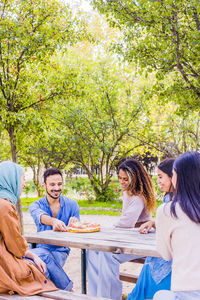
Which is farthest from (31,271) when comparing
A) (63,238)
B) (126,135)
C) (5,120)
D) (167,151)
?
(126,135)

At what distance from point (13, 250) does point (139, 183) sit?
198 centimetres

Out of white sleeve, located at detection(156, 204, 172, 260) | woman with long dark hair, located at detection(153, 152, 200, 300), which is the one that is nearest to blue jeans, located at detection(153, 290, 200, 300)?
woman with long dark hair, located at detection(153, 152, 200, 300)

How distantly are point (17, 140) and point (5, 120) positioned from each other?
1.75 meters

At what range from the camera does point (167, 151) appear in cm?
1348

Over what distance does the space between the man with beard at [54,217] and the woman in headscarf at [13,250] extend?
716mm

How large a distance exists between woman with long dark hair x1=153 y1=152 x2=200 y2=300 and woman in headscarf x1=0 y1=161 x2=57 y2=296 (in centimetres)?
114

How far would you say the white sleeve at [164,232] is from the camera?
2.09m

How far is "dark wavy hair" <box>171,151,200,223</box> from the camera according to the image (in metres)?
2.01

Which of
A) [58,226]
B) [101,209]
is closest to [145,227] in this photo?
[58,226]

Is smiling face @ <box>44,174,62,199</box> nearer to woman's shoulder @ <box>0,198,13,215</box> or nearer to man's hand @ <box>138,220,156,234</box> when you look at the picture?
man's hand @ <box>138,220,156,234</box>

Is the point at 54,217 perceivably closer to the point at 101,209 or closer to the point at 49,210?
the point at 49,210

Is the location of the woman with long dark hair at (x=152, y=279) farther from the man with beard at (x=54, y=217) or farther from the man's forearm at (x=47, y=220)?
the man's forearm at (x=47, y=220)

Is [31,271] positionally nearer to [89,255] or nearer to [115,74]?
[89,255]

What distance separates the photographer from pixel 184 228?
6.62 feet
